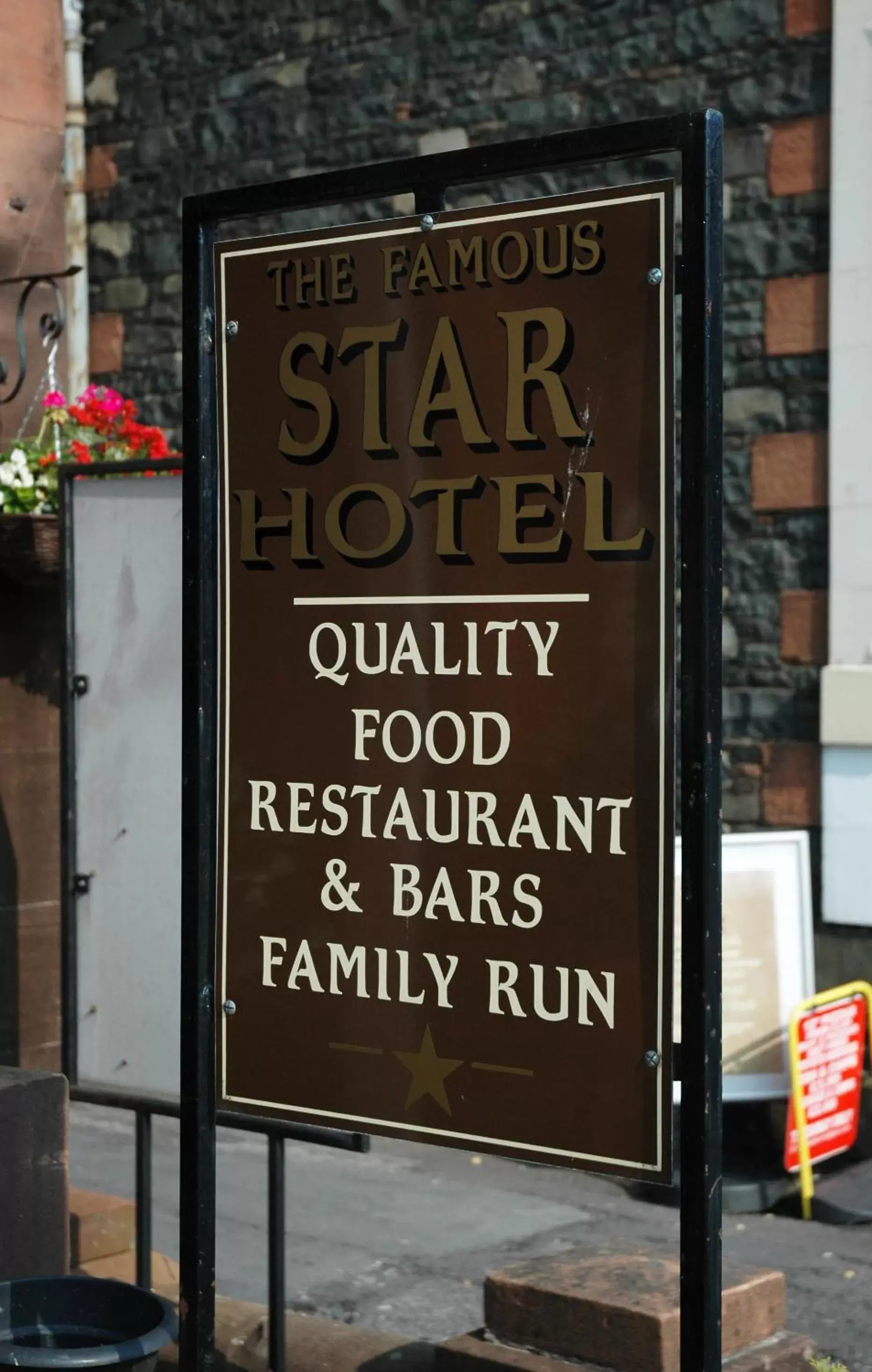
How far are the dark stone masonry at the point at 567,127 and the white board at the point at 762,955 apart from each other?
25.9 inches

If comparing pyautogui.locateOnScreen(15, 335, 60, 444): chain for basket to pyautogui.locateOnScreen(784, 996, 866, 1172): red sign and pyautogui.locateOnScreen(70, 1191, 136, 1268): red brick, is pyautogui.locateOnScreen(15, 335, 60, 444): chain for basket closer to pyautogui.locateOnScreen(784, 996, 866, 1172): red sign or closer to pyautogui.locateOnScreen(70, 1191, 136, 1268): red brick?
pyautogui.locateOnScreen(70, 1191, 136, 1268): red brick

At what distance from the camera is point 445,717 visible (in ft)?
9.36

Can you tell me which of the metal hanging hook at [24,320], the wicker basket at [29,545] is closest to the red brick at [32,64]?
the metal hanging hook at [24,320]

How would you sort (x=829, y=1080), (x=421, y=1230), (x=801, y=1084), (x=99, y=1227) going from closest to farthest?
(x=99, y=1227)
(x=421, y=1230)
(x=801, y=1084)
(x=829, y=1080)

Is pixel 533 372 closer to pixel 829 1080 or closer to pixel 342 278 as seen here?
pixel 342 278

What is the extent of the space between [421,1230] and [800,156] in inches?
194

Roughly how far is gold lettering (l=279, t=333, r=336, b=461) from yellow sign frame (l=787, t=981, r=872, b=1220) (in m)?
4.27

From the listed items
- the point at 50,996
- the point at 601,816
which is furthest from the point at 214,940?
the point at 50,996

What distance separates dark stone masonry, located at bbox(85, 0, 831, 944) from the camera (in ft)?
26.7

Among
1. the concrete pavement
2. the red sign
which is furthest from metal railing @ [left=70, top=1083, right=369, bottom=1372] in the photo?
the red sign

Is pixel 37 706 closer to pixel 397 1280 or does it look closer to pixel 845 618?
pixel 397 1280

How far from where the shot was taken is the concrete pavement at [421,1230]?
5289 millimetres

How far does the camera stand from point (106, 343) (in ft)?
35.3

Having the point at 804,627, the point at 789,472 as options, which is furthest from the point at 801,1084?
the point at 789,472
